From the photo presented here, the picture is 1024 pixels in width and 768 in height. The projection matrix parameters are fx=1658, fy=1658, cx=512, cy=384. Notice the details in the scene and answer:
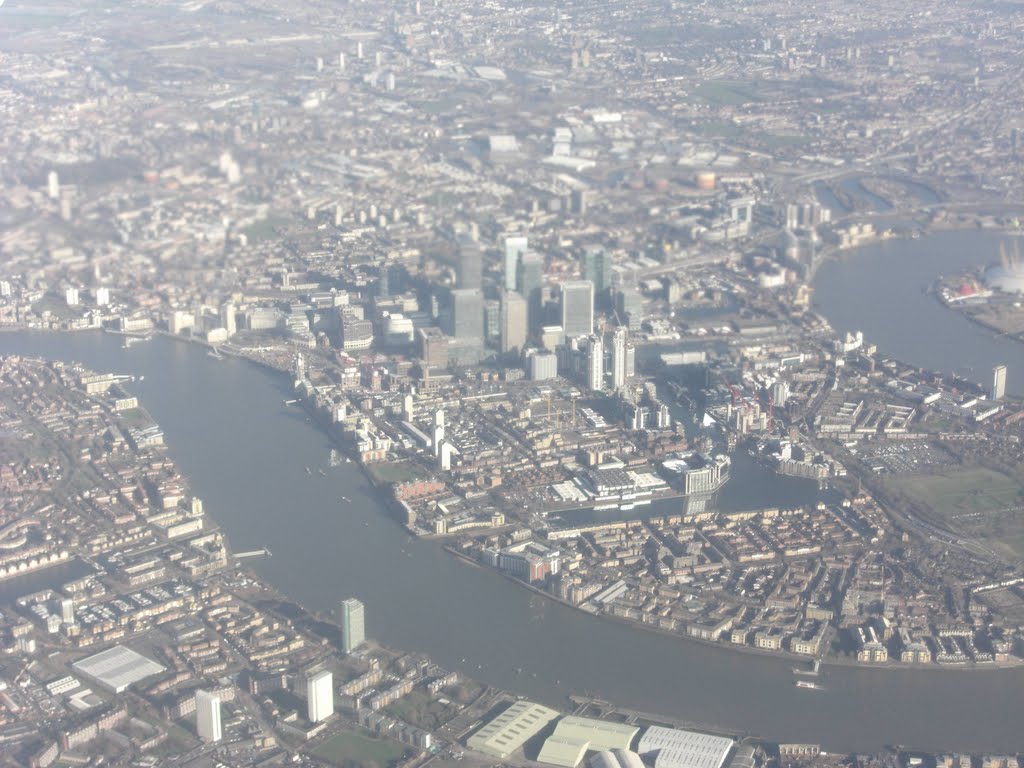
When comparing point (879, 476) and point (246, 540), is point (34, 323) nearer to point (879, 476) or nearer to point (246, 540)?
point (246, 540)

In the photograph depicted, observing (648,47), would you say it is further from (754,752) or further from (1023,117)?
(754,752)

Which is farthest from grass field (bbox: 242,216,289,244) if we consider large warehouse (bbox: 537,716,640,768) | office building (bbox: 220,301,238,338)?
large warehouse (bbox: 537,716,640,768)

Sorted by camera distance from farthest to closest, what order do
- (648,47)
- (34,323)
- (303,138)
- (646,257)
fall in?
(648,47) → (303,138) → (646,257) → (34,323)

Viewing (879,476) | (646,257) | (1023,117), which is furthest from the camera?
(1023,117)

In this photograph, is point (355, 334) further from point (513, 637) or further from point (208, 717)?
point (208, 717)

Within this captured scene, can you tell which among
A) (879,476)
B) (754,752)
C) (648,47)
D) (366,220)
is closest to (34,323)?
(366,220)

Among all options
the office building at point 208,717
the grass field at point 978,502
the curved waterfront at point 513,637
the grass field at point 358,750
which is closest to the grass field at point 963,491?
the grass field at point 978,502

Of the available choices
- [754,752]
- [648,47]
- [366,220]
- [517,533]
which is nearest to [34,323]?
[366,220]

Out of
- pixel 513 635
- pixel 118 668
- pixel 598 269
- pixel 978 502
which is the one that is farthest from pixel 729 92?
pixel 118 668

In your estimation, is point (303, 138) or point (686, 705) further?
point (303, 138)
